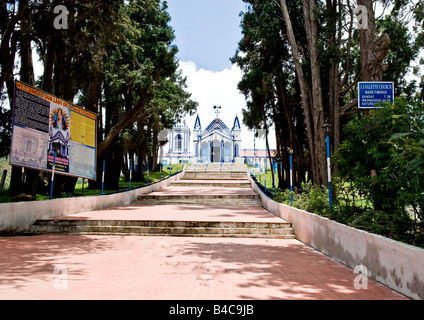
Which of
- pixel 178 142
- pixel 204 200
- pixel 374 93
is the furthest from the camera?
pixel 178 142

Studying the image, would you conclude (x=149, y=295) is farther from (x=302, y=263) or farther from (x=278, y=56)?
(x=278, y=56)

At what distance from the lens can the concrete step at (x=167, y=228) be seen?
8586mm

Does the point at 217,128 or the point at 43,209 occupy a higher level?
the point at 217,128

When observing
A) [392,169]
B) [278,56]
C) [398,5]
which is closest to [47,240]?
[392,169]

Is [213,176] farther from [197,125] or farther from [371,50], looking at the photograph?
[371,50]

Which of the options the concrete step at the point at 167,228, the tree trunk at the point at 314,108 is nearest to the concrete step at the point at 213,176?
the tree trunk at the point at 314,108

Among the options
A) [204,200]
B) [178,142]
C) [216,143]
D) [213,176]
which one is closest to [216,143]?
[216,143]

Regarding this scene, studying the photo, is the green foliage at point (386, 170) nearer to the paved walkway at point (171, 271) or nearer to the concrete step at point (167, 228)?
Answer: the paved walkway at point (171, 271)

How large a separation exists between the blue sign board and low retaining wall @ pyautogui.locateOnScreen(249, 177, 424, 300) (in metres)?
2.64

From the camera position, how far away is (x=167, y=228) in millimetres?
8602

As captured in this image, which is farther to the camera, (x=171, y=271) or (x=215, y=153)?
Result: (x=215, y=153)

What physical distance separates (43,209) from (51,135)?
86.9 inches

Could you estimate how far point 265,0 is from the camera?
50.7 feet

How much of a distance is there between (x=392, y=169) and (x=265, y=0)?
13.0m
